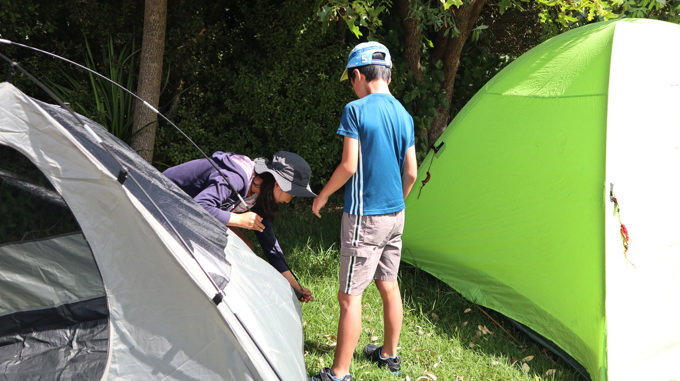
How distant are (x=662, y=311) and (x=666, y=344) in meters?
0.15

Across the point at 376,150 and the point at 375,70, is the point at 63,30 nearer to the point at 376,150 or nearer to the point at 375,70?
the point at 375,70

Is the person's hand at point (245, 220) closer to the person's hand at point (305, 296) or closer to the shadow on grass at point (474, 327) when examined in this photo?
the person's hand at point (305, 296)

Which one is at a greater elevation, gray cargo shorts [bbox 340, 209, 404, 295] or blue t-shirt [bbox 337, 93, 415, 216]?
blue t-shirt [bbox 337, 93, 415, 216]

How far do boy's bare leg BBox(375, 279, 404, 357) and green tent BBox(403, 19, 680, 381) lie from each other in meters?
0.79

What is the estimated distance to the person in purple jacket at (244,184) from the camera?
273cm

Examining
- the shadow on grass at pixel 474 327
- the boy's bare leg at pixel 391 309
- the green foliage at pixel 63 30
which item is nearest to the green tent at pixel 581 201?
the shadow on grass at pixel 474 327

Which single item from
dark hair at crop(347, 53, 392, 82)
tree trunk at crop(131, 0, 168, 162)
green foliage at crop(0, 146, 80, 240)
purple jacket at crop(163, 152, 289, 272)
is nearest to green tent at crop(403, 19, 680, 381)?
dark hair at crop(347, 53, 392, 82)

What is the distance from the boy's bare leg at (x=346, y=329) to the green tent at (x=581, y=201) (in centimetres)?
108

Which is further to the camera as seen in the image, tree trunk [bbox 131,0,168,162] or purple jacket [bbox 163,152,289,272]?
tree trunk [bbox 131,0,168,162]

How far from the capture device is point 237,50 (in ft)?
18.6

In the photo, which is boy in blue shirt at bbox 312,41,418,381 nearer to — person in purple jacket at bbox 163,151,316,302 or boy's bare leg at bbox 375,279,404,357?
boy's bare leg at bbox 375,279,404,357

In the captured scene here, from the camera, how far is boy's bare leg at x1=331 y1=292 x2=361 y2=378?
8.55ft

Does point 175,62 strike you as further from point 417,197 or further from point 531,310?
point 531,310

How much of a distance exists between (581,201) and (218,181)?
5.93 ft
